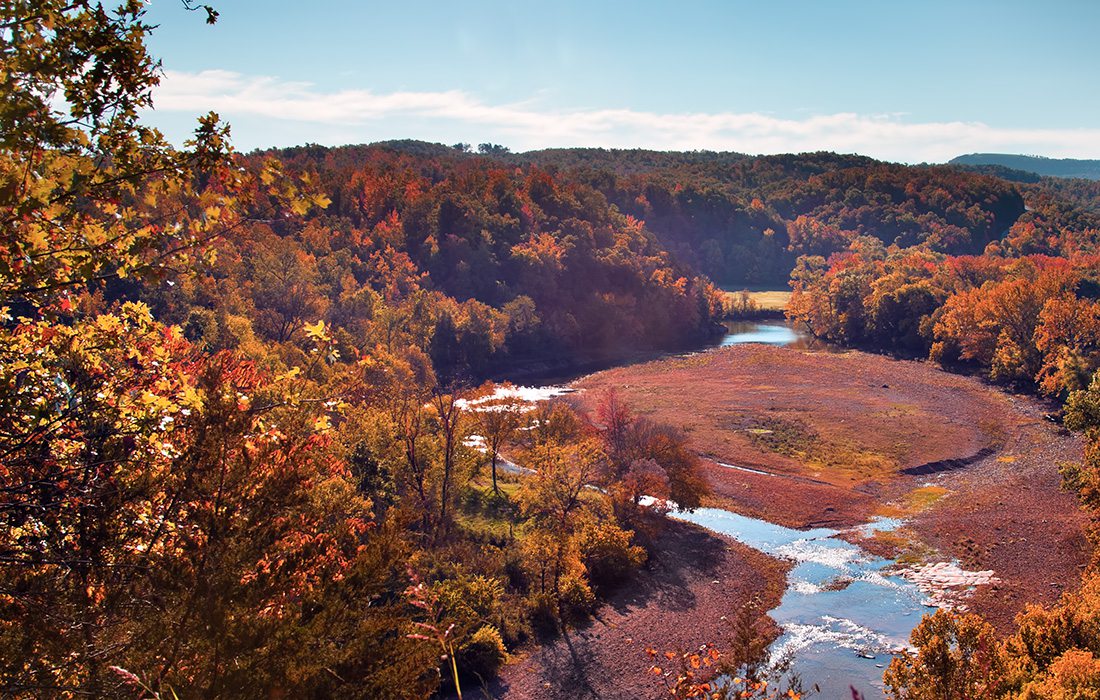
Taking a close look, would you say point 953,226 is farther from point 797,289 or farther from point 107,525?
point 107,525

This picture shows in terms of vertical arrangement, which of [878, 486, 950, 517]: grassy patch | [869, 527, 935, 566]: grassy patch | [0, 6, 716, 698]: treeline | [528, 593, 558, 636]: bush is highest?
[0, 6, 716, 698]: treeline

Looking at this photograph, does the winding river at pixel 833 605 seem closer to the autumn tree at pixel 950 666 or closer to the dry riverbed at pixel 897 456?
the dry riverbed at pixel 897 456

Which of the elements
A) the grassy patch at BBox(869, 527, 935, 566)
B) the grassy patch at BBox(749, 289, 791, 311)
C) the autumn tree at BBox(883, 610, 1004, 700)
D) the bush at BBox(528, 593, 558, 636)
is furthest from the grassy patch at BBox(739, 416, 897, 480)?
the grassy patch at BBox(749, 289, 791, 311)

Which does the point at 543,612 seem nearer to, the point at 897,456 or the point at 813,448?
the point at 813,448

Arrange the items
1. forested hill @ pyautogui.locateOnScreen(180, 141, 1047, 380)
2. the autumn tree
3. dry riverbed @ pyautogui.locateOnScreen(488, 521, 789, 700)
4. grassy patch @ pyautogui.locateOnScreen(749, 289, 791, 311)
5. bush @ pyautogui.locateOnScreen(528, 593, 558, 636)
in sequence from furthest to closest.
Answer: grassy patch @ pyautogui.locateOnScreen(749, 289, 791, 311) → forested hill @ pyautogui.locateOnScreen(180, 141, 1047, 380) → bush @ pyautogui.locateOnScreen(528, 593, 558, 636) → dry riverbed @ pyautogui.locateOnScreen(488, 521, 789, 700) → the autumn tree

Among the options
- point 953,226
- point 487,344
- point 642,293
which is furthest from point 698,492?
point 953,226

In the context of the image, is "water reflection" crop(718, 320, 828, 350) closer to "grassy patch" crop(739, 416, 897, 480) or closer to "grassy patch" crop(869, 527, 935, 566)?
"grassy patch" crop(739, 416, 897, 480)

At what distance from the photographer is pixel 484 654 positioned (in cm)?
2958

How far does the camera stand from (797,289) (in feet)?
455

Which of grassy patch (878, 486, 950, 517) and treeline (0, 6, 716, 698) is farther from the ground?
treeline (0, 6, 716, 698)

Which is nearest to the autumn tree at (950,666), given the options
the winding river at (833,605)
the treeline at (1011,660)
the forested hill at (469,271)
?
the treeline at (1011,660)

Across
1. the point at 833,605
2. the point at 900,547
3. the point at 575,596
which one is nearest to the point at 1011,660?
the point at 833,605

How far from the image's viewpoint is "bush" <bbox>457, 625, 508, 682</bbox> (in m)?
29.5

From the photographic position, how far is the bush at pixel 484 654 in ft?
96.6
